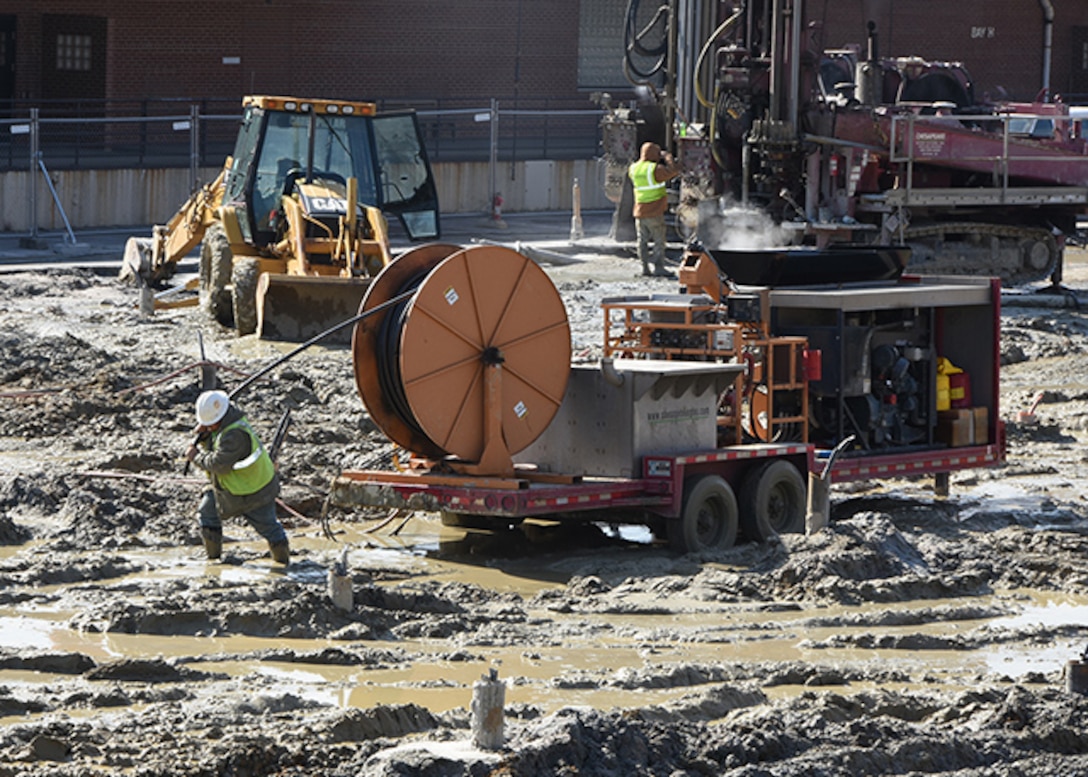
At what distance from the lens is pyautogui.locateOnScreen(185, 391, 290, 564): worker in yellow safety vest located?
11.8 meters

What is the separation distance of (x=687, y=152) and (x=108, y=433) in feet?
35.5

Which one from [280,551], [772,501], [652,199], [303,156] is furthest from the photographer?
[652,199]

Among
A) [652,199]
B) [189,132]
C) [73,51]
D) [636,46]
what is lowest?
[652,199]

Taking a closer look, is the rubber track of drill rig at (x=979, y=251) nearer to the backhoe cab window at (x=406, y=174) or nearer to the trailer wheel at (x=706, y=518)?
the backhoe cab window at (x=406, y=174)

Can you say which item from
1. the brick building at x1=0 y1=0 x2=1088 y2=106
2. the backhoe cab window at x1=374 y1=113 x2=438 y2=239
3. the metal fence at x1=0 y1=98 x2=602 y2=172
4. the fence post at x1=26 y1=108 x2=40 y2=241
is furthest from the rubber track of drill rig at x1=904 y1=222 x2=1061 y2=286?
the fence post at x1=26 y1=108 x2=40 y2=241

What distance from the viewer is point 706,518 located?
495 inches

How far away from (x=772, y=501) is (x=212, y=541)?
3.69 m

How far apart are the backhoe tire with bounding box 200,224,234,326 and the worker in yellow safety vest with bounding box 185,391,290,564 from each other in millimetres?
9403

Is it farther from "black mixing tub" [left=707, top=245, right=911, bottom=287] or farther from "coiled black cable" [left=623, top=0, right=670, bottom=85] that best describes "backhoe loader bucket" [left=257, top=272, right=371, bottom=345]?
"coiled black cable" [left=623, top=0, right=670, bottom=85]

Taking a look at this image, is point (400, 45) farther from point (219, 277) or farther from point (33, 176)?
point (219, 277)

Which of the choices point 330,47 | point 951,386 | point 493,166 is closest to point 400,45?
point 330,47

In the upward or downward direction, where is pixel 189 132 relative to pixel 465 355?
upward

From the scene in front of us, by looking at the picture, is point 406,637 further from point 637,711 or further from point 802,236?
point 802,236

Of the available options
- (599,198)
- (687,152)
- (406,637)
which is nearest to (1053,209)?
(687,152)
